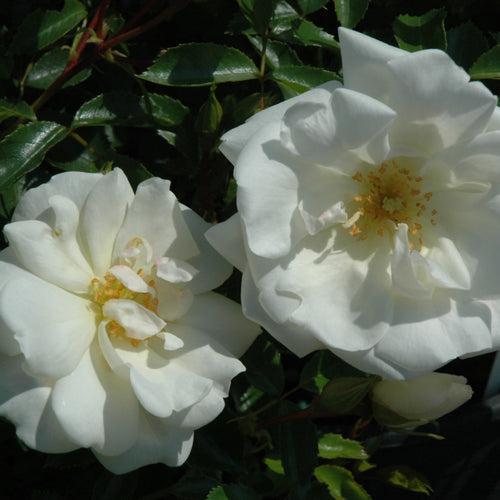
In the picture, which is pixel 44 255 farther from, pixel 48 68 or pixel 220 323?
pixel 48 68

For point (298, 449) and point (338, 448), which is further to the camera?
point (338, 448)

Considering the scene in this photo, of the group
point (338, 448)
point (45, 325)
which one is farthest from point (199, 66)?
point (338, 448)

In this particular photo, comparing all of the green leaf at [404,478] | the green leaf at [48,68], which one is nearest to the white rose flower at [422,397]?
the green leaf at [404,478]

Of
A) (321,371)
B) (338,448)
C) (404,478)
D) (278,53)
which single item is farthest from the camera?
(404,478)

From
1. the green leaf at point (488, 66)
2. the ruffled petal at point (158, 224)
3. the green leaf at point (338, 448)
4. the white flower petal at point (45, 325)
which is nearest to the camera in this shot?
the white flower petal at point (45, 325)

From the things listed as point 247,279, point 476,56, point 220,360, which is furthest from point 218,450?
point 476,56

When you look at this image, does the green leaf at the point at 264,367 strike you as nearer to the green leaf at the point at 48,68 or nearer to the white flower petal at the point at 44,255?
the white flower petal at the point at 44,255

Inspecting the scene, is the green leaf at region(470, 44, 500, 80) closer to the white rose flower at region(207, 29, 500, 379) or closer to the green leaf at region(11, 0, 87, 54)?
the white rose flower at region(207, 29, 500, 379)

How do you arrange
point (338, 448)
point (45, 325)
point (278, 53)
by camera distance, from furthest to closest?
point (338, 448)
point (278, 53)
point (45, 325)

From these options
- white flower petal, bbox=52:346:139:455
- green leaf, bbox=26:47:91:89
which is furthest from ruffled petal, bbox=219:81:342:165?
green leaf, bbox=26:47:91:89
